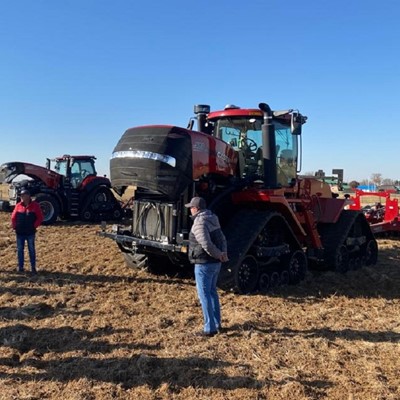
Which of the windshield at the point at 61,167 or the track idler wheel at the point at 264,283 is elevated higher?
the windshield at the point at 61,167

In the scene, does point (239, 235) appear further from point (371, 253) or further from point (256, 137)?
point (371, 253)

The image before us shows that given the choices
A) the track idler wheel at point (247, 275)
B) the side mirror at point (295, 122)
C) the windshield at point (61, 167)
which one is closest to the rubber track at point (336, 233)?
the track idler wheel at point (247, 275)

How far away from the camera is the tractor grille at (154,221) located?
6883mm

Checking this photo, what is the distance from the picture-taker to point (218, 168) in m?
7.01

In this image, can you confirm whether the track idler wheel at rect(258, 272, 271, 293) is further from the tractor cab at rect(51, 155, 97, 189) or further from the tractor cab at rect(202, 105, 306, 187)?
the tractor cab at rect(51, 155, 97, 189)

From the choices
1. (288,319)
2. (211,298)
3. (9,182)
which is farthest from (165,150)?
(9,182)

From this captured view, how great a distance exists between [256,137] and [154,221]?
91.0 inches

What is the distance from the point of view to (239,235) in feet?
22.5

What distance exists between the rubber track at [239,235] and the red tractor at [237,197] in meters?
0.01

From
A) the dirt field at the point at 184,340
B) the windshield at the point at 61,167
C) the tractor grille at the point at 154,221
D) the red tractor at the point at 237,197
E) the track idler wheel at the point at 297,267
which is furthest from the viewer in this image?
the windshield at the point at 61,167

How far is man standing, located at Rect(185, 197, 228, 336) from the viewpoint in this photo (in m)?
5.19

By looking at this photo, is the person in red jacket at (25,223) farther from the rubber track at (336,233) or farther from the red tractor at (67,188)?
the red tractor at (67,188)

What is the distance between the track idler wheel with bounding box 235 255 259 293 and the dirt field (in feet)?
0.82

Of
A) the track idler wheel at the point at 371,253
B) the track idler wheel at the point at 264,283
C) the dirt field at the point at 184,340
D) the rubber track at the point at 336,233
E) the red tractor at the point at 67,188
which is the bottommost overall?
the dirt field at the point at 184,340
